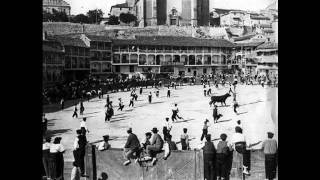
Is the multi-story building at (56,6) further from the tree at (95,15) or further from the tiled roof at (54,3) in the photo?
the tree at (95,15)

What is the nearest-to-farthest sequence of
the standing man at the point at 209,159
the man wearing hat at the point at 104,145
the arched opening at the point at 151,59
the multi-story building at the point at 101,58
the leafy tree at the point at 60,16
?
the standing man at the point at 209,159, the man wearing hat at the point at 104,145, the leafy tree at the point at 60,16, the multi-story building at the point at 101,58, the arched opening at the point at 151,59

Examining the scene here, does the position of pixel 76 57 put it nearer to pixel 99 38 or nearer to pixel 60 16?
pixel 99 38

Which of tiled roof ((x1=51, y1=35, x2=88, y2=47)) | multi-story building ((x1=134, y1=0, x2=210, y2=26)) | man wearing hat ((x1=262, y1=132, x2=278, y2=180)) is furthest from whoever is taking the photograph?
multi-story building ((x1=134, y1=0, x2=210, y2=26))

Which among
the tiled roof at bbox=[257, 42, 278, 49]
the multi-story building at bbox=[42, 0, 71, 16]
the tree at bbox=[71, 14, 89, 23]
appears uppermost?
the multi-story building at bbox=[42, 0, 71, 16]

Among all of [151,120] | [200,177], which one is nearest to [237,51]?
[151,120]

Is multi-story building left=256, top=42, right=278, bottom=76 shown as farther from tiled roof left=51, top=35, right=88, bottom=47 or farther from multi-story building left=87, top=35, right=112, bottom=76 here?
tiled roof left=51, top=35, right=88, bottom=47

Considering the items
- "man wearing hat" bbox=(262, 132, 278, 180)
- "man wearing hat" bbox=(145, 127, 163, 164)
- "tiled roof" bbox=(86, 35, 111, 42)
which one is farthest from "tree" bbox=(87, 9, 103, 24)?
"man wearing hat" bbox=(262, 132, 278, 180)

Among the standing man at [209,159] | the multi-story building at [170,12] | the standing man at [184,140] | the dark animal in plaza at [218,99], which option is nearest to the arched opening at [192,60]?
the multi-story building at [170,12]
